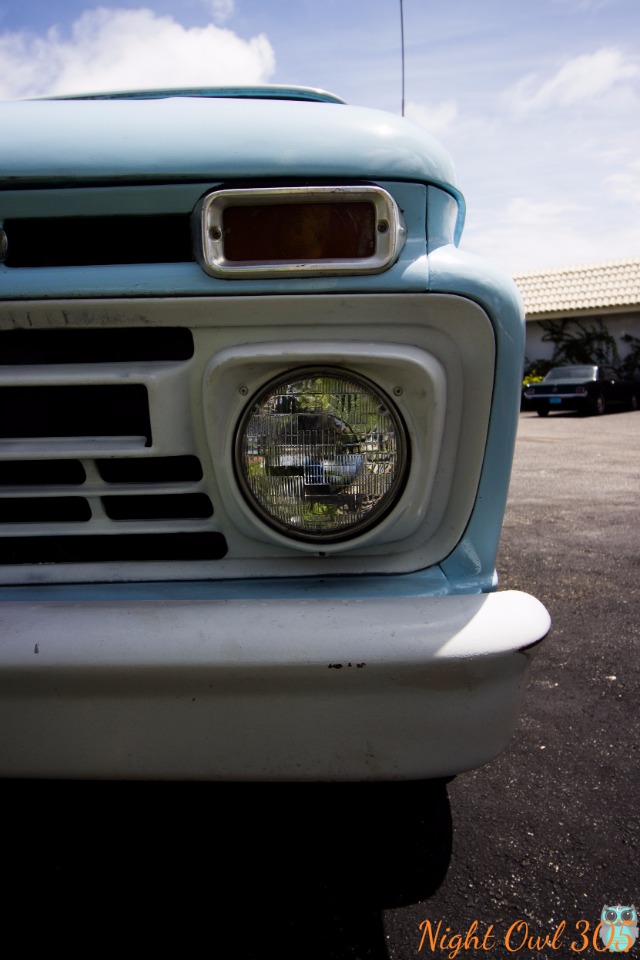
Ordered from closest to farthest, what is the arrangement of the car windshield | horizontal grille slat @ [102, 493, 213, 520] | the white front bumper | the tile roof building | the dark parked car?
1. the white front bumper
2. horizontal grille slat @ [102, 493, 213, 520]
3. the dark parked car
4. the car windshield
5. the tile roof building

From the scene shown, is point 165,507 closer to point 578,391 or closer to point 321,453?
point 321,453

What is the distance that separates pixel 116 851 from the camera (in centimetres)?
166

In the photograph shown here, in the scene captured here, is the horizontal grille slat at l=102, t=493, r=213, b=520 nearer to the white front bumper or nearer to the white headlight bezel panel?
the white headlight bezel panel

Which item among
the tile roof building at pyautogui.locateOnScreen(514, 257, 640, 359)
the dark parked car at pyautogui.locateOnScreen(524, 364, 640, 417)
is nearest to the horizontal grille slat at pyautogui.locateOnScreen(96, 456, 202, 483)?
the dark parked car at pyautogui.locateOnScreen(524, 364, 640, 417)

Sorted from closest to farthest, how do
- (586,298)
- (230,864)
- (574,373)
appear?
(230,864)
(574,373)
(586,298)

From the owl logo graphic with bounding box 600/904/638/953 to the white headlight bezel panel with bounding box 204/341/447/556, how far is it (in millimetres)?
831

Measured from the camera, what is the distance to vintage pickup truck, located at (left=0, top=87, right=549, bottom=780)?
116 centimetres

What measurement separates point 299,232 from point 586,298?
22961mm

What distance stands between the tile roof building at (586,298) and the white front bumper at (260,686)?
2134 centimetres

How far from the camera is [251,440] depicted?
1.26 metres

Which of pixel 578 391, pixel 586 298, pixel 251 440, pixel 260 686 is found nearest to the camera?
pixel 260 686

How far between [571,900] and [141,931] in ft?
2.64

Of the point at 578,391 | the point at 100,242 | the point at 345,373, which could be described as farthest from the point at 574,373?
the point at 100,242

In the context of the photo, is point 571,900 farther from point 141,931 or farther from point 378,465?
point 378,465
